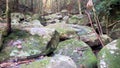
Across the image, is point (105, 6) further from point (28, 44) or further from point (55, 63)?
point (55, 63)

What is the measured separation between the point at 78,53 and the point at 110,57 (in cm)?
81

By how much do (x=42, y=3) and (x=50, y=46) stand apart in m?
13.5

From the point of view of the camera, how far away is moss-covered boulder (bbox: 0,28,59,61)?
11.4ft

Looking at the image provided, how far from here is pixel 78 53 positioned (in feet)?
12.6

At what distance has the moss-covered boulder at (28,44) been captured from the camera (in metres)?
3.46

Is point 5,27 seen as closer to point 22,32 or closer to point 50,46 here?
point 22,32

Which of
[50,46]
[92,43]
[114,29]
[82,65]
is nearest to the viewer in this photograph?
[82,65]

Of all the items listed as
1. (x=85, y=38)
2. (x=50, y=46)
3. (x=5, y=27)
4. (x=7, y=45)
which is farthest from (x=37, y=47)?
(x=85, y=38)

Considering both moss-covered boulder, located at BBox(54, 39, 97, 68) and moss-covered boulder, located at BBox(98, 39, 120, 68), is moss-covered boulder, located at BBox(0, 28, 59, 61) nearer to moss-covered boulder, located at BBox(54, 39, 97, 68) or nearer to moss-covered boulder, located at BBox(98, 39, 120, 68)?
moss-covered boulder, located at BBox(54, 39, 97, 68)

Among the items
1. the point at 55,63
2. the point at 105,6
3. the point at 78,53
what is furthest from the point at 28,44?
the point at 105,6

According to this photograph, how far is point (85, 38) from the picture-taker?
508 centimetres

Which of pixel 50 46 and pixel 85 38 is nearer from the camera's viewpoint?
pixel 50 46

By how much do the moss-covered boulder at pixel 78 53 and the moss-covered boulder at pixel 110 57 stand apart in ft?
1.32

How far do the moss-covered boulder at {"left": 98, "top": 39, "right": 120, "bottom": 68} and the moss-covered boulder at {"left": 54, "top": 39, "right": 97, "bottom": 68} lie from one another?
1.32 feet
